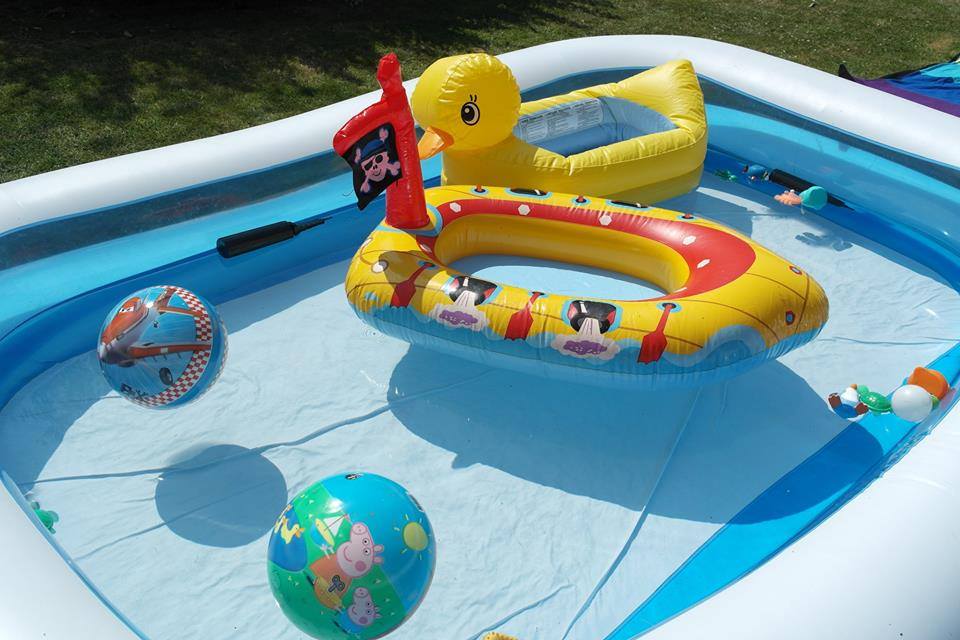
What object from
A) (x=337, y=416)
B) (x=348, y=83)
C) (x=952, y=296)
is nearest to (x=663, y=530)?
(x=337, y=416)

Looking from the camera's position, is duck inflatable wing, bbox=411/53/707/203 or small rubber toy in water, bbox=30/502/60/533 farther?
duck inflatable wing, bbox=411/53/707/203

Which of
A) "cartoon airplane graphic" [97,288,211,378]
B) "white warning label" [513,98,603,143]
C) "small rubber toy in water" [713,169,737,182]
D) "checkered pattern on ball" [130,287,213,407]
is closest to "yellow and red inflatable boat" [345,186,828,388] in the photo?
"checkered pattern on ball" [130,287,213,407]

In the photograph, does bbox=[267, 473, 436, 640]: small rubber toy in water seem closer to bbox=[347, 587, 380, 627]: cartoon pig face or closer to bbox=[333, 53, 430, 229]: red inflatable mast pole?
bbox=[347, 587, 380, 627]: cartoon pig face

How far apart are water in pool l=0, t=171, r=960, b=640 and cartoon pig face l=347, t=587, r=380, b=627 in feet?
2.04

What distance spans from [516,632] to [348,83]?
186 inches

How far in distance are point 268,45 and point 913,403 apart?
5444 millimetres

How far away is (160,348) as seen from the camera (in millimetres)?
2904

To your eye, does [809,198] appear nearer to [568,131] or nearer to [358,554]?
[568,131]

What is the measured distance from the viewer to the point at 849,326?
402 centimetres

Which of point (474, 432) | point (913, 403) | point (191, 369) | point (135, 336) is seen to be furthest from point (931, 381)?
point (135, 336)

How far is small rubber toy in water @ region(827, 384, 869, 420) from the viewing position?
347cm

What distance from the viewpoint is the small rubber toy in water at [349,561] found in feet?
6.83

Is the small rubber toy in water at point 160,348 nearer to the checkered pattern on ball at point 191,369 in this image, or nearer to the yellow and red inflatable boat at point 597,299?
the checkered pattern on ball at point 191,369

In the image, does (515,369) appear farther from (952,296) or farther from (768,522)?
(952,296)
